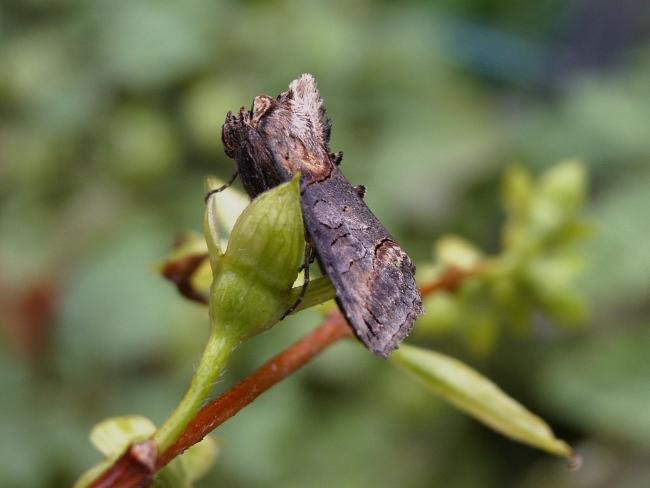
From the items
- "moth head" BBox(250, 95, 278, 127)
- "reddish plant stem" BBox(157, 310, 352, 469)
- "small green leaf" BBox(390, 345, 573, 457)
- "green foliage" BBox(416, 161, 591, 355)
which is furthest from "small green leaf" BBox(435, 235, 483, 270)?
"moth head" BBox(250, 95, 278, 127)

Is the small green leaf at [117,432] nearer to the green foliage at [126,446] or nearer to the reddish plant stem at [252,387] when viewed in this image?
the green foliage at [126,446]

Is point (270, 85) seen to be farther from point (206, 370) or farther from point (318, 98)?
point (206, 370)

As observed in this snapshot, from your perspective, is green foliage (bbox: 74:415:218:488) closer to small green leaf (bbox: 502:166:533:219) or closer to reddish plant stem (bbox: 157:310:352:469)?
reddish plant stem (bbox: 157:310:352:469)

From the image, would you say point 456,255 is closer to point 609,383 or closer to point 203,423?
point 203,423

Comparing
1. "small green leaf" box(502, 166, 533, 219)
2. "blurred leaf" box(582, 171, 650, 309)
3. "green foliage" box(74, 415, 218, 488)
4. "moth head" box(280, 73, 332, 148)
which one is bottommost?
"blurred leaf" box(582, 171, 650, 309)

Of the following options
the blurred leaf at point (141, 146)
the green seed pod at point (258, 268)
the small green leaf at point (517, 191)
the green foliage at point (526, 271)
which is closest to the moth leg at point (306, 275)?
the green seed pod at point (258, 268)

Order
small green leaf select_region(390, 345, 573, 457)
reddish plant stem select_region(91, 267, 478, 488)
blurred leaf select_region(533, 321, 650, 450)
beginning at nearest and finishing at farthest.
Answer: reddish plant stem select_region(91, 267, 478, 488) → small green leaf select_region(390, 345, 573, 457) → blurred leaf select_region(533, 321, 650, 450)
